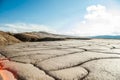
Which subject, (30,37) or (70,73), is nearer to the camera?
(70,73)

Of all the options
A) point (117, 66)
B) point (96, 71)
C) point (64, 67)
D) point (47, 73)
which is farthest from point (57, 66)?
point (117, 66)

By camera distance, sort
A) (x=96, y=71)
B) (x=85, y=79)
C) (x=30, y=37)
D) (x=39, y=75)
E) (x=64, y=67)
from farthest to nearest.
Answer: (x=30, y=37), (x=64, y=67), (x=96, y=71), (x=39, y=75), (x=85, y=79)

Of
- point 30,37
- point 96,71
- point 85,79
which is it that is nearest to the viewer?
point 85,79

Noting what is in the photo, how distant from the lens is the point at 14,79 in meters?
1.97

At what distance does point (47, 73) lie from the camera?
2.13 m

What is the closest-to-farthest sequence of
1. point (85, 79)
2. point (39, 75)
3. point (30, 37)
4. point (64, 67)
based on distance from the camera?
point (85, 79), point (39, 75), point (64, 67), point (30, 37)

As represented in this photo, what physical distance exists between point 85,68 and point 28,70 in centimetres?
66

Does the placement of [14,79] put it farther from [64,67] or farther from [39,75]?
[64,67]

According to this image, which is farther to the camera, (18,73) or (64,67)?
(64,67)

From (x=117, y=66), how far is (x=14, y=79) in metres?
1.27

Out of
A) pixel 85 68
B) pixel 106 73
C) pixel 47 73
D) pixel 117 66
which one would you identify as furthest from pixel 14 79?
pixel 117 66

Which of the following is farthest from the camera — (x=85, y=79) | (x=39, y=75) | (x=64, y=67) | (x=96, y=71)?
(x=64, y=67)

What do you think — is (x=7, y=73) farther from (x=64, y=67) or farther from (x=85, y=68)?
(x=85, y=68)

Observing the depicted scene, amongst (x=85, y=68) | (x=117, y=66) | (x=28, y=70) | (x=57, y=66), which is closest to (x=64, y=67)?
(x=57, y=66)
